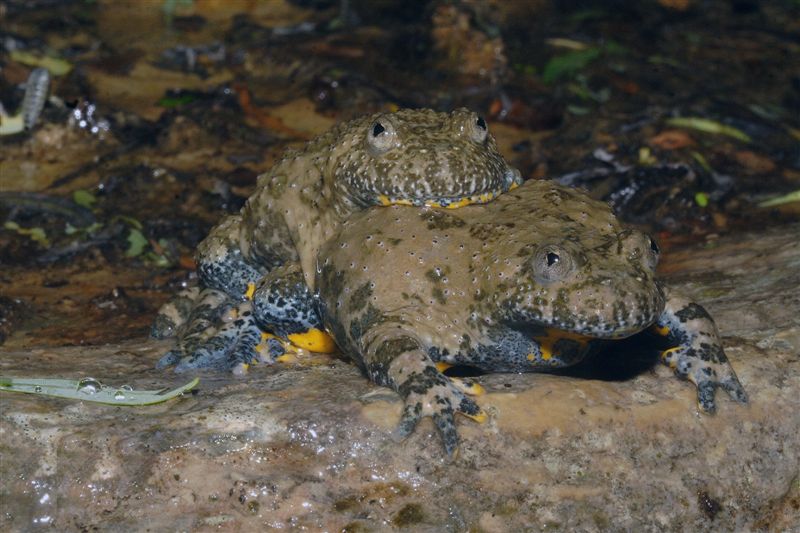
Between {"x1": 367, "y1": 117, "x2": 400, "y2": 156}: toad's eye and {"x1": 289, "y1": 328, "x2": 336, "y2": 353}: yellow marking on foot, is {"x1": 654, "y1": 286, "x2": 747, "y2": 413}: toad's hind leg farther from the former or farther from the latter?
{"x1": 289, "y1": 328, "x2": 336, "y2": 353}: yellow marking on foot

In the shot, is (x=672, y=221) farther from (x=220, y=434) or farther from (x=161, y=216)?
(x=220, y=434)

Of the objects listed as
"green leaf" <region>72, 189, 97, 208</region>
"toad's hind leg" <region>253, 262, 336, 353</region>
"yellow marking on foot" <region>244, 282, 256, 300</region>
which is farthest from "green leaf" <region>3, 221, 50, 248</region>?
"toad's hind leg" <region>253, 262, 336, 353</region>

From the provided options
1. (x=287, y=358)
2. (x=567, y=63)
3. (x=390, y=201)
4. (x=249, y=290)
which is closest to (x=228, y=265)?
(x=249, y=290)

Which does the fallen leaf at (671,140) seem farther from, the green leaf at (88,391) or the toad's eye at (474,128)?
the green leaf at (88,391)

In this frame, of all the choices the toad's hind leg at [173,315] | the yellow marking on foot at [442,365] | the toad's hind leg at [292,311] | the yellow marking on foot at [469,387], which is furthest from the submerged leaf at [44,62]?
the yellow marking on foot at [469,387]

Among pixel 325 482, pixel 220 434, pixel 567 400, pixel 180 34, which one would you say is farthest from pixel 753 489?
pixel 180 34

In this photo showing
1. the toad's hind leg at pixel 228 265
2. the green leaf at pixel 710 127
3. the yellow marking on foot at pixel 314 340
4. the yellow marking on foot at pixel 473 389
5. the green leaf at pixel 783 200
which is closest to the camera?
the yellow marking on foot at pixel 473 389
